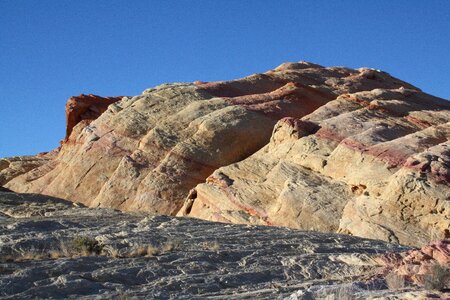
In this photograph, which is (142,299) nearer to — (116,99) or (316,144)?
(316,144)

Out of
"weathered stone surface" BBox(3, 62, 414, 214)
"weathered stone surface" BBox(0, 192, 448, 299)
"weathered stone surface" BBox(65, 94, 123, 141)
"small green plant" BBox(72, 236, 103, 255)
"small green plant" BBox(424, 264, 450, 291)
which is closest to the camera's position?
"small green plant" BBox(424, 264, 450, 291)

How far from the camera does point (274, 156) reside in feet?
97.2

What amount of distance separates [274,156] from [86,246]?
17354 millimetres

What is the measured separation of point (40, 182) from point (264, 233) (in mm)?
21563

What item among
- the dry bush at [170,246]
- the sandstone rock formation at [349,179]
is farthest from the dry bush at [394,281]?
the sandstone rock formation at [349,179]

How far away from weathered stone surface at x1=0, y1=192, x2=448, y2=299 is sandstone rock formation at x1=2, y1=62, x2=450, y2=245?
7265 millimetres

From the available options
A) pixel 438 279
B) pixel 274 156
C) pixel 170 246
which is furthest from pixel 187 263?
pixel 274 156

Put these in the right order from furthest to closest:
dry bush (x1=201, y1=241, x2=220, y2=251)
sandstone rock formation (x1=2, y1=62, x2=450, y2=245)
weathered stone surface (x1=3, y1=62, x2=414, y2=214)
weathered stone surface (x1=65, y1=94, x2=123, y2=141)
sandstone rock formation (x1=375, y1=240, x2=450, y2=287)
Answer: weathered stone surface (x1=65, y1=94, x2=123, y2=141) < weathered stone surface (x1=3, y1=62, x2=414, y2=214) < sandstone rock formation (x1=2, y1=62, x2=450, y2=245) < dry bush (x1=201, y1=241, x2=220, y2=251) < sandstone rock formation (x1=375, y1=240, x2=450, y2=287)

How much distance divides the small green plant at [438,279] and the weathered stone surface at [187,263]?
0.65 ft

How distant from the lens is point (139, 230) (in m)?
15.8

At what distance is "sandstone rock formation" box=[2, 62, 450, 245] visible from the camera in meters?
23.8

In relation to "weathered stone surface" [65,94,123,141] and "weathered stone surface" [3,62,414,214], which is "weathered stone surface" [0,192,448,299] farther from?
"weathered stone surface" [65,94,123,141]

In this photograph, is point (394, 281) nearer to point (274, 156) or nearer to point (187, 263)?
point (187, 263)

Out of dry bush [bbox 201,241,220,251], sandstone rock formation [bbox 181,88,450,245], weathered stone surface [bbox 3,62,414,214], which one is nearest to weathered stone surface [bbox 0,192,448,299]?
dry bush [bbox 201,241,220,251]
